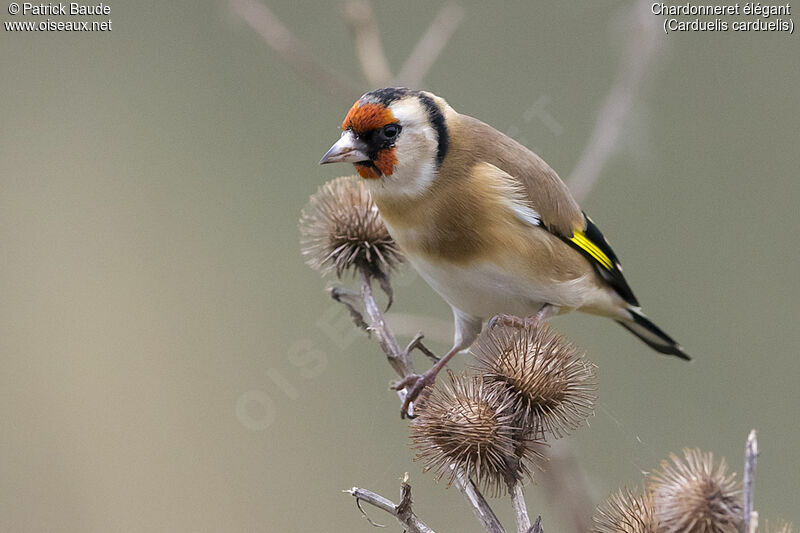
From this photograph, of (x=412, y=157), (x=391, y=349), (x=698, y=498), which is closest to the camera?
(x=698, y=498)

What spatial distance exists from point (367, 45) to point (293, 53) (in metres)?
0.37

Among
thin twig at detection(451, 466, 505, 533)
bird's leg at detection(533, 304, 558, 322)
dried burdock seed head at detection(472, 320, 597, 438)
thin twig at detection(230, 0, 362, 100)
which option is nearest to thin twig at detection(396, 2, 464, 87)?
thin twig at detection(230, 0, 362, 100)

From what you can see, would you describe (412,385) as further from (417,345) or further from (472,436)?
(472,436)

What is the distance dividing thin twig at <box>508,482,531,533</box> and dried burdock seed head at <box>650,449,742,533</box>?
367 millimetres

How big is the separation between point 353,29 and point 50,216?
3.42 meters

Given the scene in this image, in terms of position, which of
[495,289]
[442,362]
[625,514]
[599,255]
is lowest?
[625,514]

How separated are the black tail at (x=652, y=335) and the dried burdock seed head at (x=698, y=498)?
1.97 m

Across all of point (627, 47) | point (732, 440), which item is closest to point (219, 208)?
point (627, 47)

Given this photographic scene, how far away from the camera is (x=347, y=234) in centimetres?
378

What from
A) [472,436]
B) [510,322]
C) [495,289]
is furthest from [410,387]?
[472,436]

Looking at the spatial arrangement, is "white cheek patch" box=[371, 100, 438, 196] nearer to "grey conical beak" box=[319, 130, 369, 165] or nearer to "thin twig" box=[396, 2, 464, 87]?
"grey conical beak" box=[319, 130, 369, 165]

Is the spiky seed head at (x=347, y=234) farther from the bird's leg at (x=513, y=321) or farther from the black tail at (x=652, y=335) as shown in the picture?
the black tail at (x=652, y=335)

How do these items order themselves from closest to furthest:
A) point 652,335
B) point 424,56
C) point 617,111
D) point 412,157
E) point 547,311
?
1. point 412,157
2. point 547,311
3. point 617,111
4. point 424,56
5. point 652,335

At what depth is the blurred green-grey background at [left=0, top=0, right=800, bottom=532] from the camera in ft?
18.0
